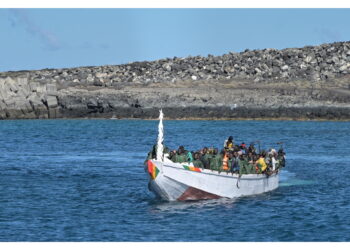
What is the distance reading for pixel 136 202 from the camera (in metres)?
48.1

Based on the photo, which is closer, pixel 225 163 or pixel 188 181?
pixel 188 181

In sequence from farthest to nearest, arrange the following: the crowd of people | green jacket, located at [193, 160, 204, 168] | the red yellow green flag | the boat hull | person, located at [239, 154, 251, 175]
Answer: person, located at [239, 154, 251, 175], the crowd of people, green jacket, located at [193, 160, 204, 168], the boat hull, the red yellow green flag

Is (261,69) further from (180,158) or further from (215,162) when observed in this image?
(180,158)

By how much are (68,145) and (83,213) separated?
5353 cm

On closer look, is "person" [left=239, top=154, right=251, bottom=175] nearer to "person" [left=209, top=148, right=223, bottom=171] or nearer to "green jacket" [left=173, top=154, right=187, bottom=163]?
"person" [left=209, top=148, right=223, bottom=171]

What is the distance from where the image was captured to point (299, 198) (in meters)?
50.4

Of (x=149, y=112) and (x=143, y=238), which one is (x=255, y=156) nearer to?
(x=143, y=238)

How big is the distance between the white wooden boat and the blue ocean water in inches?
20.4

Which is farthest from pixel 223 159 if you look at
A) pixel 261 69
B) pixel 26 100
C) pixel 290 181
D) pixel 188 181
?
pixel 261 69

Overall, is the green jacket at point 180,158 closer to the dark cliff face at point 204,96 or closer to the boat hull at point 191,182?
the boat hull at point 191,182

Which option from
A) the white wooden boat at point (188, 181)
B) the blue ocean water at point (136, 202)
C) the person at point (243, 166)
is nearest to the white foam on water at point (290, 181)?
the blue ocean water at point (136, 202)

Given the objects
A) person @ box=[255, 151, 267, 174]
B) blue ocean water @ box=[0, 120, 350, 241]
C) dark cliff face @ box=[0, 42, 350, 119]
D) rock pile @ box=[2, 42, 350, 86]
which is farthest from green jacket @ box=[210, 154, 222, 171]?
rock pile @ box=[2, 42, 350, 86]

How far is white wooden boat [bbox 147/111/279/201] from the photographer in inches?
1741

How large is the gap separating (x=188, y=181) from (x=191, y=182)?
23 centimetres
